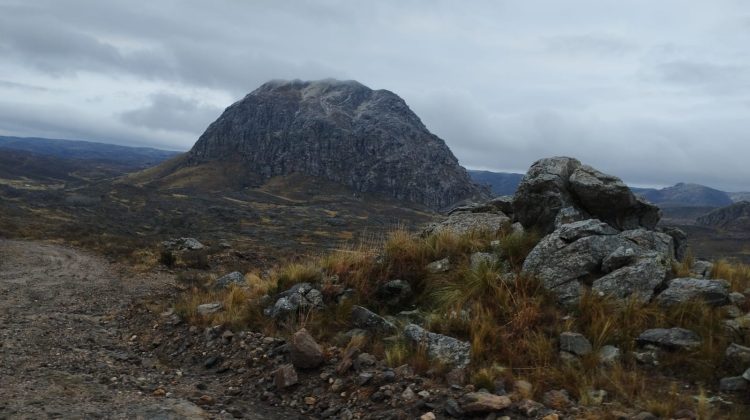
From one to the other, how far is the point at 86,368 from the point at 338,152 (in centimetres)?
16664

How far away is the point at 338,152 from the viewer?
172375 millimetres

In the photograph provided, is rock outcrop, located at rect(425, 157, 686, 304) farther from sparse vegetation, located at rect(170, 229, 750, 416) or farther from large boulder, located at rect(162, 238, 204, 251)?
large boulder, located at rect(162, 238, 204, 251)

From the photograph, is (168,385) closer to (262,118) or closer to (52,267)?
(52,267)

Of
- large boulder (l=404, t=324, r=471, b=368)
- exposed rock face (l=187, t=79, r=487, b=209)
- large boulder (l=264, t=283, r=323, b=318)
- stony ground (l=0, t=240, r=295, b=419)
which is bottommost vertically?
stony ground (l=0, t=240, r=295, b=419)

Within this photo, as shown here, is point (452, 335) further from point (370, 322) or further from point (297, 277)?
point (297, 277)

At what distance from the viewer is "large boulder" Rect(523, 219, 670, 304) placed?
7.83m

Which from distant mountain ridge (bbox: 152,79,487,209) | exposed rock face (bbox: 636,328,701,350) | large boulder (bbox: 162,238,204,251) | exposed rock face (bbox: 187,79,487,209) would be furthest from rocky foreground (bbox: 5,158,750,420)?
exposed rock face (bbox: 187,79,487,209)

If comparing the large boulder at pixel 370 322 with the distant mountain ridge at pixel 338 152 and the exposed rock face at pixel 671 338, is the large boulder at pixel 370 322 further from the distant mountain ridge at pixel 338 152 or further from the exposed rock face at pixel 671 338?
the distant mountain ridge at pixel 338 152

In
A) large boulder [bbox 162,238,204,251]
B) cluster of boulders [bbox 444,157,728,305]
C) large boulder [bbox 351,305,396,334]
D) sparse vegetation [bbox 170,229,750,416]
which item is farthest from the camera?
large boulder [bbox 162,238,204,251]

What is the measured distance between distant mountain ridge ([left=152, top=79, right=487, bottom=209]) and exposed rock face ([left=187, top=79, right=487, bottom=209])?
0.33 m

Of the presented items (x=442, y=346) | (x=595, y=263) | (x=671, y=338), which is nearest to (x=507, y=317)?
(x=442, y=346)

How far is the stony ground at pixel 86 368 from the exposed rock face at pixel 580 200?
7348 mm

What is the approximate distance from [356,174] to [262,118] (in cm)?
4931

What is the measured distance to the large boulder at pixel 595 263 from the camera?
7832 mm
